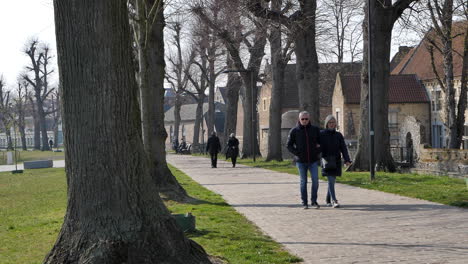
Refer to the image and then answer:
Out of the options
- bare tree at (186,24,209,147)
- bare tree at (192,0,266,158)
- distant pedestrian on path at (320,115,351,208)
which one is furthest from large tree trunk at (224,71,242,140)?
distant pedestrian on path at (320,115,351,208)

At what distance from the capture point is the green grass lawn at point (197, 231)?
8344mm

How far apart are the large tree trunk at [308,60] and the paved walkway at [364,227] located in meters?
9.80

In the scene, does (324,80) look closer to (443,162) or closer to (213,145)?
(213,145)

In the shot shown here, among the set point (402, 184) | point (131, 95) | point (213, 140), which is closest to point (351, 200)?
point (402, 184)

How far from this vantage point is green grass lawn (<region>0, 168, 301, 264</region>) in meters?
8.34

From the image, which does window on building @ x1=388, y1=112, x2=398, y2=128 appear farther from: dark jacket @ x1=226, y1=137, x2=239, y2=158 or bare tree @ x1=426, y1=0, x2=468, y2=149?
dark jacket @ x1=226, y1=137, x2=239, y2=158

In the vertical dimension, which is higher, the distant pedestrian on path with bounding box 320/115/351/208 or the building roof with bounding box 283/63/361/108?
the building roof with bounding box 283/63/361/108

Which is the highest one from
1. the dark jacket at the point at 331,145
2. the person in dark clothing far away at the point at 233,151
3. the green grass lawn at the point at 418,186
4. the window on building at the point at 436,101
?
the window on building at the point at 436,101

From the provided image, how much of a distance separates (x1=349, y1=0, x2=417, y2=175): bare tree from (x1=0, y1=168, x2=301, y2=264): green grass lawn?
6.97 metres

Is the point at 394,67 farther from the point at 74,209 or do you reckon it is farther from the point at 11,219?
the point at 74,209

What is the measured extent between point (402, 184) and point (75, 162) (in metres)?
12.3

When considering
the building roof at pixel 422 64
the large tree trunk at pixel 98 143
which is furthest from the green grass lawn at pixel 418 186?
the building roof at pixel 422 64

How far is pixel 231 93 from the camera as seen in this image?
47.7 m

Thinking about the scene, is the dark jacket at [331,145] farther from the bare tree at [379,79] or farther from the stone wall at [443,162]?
the stone wall at [443,162]
